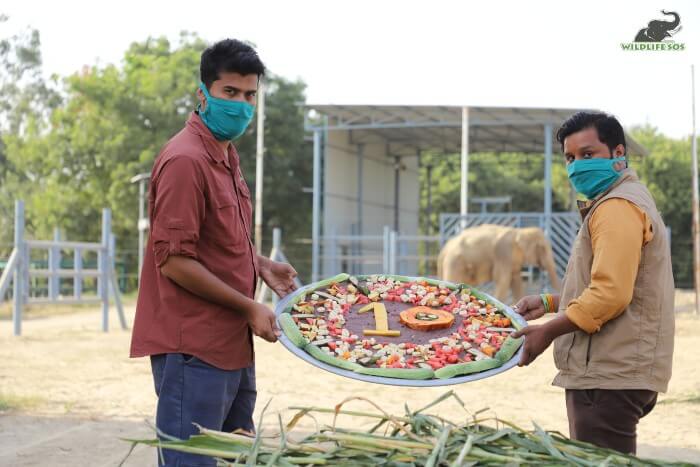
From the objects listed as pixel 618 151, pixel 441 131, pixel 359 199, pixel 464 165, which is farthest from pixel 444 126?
pixel 618 151

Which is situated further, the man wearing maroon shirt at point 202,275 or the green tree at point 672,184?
the green tree at point 672,184

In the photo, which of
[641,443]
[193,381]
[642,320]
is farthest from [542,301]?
[641,443]

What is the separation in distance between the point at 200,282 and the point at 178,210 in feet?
0.77

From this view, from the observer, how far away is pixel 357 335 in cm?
323

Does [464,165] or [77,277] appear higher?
[464,165]

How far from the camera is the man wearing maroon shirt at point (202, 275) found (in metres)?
2.83

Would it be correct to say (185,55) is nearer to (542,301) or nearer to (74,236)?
(74,236)

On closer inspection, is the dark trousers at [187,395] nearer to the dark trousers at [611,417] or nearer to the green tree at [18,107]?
the dark trousers at [611,417]

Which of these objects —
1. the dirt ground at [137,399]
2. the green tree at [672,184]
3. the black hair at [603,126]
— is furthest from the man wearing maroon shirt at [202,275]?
the green tree at [672,184]

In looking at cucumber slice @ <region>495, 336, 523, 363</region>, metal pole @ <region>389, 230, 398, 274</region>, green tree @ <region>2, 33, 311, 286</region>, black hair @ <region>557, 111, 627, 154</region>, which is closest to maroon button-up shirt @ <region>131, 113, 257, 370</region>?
cucumber slice @ <region>495, 336, 523, 363</region>

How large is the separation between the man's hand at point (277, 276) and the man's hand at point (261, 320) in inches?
27.5

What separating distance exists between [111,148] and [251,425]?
96.6 ft

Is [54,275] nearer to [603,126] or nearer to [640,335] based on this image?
[603,126]

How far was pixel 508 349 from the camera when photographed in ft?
10.00
